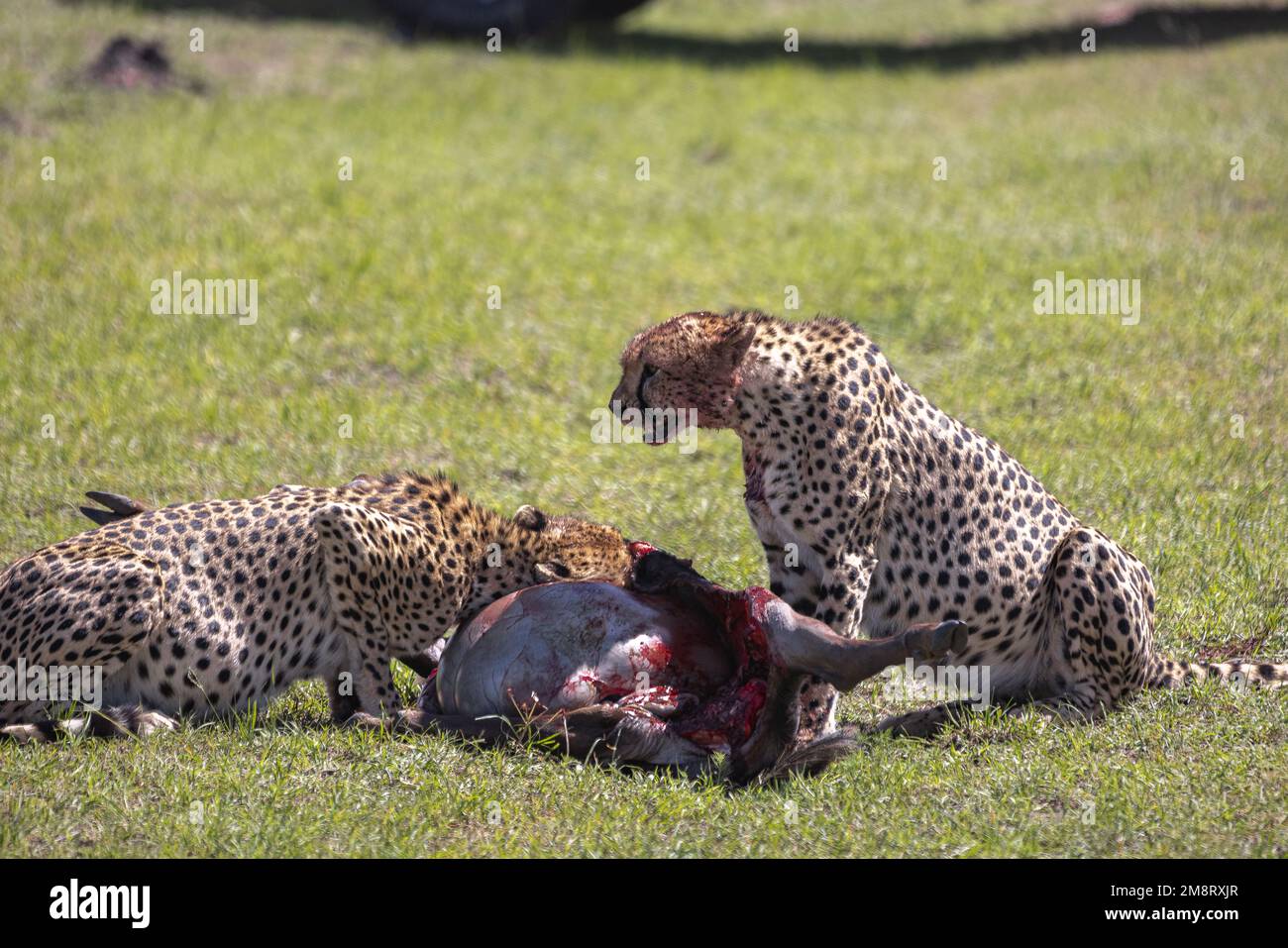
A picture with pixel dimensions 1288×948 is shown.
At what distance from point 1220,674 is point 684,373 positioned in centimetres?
250

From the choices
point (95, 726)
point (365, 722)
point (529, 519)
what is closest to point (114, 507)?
point (95, 726)

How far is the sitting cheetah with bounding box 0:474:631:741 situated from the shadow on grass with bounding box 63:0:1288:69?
12142mm

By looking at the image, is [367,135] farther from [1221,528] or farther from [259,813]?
[259,813]

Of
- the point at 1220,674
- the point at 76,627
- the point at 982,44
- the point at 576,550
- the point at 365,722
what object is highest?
the point at 982,44

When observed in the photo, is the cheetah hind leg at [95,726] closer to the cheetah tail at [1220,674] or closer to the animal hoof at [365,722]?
the animal hoof at [365,722]

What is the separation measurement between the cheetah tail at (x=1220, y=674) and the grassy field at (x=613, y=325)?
0.35 feet

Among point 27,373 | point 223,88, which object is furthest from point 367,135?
point 27,373

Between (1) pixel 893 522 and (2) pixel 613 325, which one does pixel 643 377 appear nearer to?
(1) pixel 893 522

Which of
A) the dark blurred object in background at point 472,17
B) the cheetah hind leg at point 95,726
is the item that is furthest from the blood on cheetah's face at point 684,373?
the dark blurred object in background at point 472,17

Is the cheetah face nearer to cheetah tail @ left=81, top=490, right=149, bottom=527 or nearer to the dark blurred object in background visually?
cheetah tail @ left=81, top=490, right=149, bottom=527

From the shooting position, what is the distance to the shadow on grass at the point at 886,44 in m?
18.0

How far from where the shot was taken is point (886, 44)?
1936 cm

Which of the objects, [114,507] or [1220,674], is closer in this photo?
[1220,674]

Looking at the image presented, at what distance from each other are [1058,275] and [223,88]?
27.5 ft
